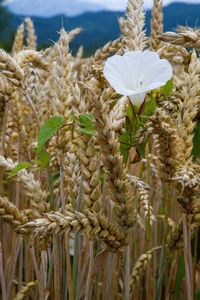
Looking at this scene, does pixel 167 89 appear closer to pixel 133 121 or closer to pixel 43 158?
pixel 133 121

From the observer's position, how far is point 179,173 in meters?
0.64

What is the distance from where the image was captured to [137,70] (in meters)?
0.76

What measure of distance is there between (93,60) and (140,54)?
1.10ft

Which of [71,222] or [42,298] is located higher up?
[71,222]

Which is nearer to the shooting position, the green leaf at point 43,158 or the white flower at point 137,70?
the white flower at point 137,70

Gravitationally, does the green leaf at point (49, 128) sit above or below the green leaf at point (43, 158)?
above

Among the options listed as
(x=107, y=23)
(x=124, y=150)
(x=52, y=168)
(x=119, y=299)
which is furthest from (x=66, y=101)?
(x=107, y=23)

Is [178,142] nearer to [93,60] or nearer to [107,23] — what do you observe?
[93,60]

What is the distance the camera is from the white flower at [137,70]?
0.74m

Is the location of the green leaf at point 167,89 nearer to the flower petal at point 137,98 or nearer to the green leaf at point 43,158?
the flower petal at point 137,98

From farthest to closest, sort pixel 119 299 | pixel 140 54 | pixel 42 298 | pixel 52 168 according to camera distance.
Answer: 1. pixel 119 299
2. pixel 52 168
3. pixel 42 298
4. pixel 140 54

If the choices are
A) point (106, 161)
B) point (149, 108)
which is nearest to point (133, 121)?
point (149, 108)

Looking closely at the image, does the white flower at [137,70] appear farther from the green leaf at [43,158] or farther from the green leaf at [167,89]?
the green leaf at [43,158]

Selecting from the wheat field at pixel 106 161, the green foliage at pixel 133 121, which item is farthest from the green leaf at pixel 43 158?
the green foliage at pixel 133 121
